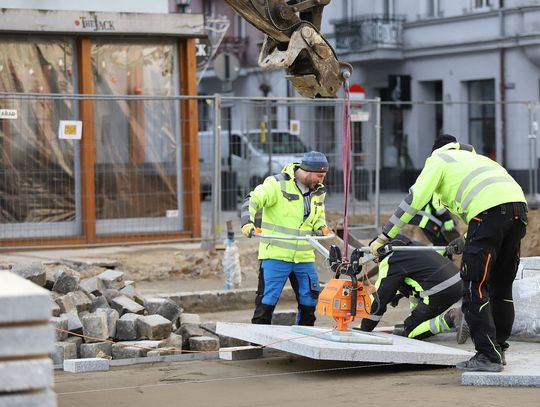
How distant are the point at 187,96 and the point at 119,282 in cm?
479

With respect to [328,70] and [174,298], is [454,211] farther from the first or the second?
[174,298]

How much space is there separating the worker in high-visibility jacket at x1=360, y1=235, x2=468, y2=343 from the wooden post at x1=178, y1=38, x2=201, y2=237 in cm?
691

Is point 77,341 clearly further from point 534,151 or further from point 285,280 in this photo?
point 534,151

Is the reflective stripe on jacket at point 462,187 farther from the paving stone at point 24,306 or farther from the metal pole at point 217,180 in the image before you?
the metal pole at point 217,180

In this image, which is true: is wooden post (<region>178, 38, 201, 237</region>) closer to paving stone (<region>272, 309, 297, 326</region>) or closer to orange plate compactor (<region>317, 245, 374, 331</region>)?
paving stone (<region>272, 309, 297, 326</region>)

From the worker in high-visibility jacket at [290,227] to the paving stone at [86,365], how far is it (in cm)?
155

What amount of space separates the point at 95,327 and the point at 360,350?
2718 mm

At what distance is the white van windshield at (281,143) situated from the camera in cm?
1911

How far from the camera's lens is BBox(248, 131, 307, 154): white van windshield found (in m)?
19.1

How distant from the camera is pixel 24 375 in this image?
18.1ft

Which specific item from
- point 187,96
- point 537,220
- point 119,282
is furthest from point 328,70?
point 537,220

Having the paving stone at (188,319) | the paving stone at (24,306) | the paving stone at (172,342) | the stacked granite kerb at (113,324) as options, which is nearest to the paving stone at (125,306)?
the stacked granite kerb at (113,324)

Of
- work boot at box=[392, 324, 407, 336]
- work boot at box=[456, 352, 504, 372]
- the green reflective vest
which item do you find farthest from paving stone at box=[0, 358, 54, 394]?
work boot at box=[392, 324, 407, 336]

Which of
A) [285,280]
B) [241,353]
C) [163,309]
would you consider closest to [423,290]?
[285,280]
